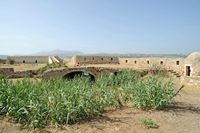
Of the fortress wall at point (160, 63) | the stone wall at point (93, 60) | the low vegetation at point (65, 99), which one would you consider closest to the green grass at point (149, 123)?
the low vegetation at point (65, 99)

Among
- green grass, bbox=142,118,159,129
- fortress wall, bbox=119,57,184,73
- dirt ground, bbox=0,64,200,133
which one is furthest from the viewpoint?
fortress wall, bbox=119,57,184,73

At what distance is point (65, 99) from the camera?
6398 millimetres

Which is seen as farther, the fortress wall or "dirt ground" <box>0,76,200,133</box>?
the fortress wall

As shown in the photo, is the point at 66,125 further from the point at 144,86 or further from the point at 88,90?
the point at 144,86

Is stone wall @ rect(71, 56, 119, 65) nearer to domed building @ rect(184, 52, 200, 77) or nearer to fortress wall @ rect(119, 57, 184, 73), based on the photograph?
fortress wall @ rect(119, 57, 184, 73)

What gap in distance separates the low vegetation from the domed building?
11096 mm

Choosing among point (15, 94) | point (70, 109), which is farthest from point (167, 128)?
point (15, 94)

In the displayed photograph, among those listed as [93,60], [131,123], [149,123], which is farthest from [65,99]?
[93,60]

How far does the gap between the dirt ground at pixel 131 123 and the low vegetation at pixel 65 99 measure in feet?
0.67

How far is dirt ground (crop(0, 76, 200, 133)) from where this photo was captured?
19.4 feet

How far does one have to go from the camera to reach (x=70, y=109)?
624cm

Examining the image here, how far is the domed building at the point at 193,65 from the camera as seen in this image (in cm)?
1889

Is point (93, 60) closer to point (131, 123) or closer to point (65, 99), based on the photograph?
point (131, 123)

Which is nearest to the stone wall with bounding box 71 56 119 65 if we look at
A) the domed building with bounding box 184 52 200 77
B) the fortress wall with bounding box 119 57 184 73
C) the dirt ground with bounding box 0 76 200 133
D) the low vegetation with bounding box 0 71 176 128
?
the fortress wall with bounding box 119 57 184 73
